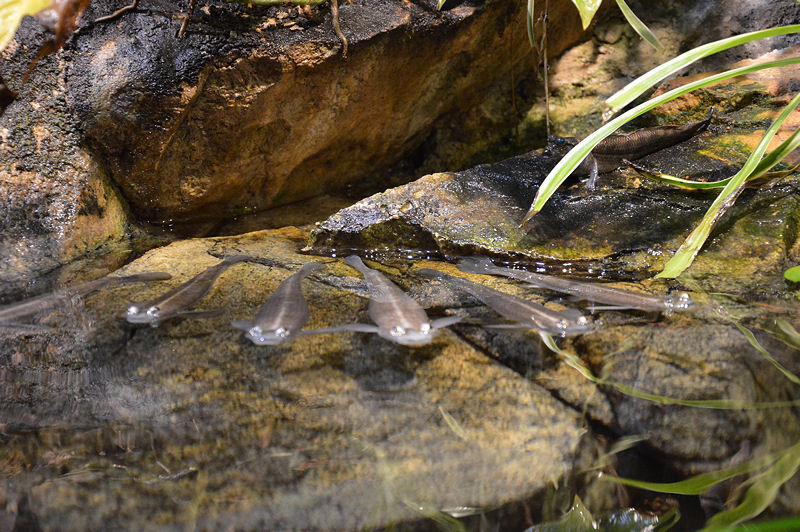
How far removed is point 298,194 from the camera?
4.99 metres

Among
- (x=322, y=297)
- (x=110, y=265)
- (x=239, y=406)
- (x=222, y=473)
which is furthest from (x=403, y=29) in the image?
(x=222, y=473)

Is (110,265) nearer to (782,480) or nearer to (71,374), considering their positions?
(71,374)

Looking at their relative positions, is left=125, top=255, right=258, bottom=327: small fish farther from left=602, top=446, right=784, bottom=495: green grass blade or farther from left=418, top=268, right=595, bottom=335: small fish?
left=602, top=446, right=784, bottom=495: green grass blade

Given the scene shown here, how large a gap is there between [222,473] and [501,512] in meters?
0.84

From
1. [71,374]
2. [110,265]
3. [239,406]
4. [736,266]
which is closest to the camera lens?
[239,406]

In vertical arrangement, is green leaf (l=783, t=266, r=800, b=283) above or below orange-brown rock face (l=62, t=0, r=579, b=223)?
below

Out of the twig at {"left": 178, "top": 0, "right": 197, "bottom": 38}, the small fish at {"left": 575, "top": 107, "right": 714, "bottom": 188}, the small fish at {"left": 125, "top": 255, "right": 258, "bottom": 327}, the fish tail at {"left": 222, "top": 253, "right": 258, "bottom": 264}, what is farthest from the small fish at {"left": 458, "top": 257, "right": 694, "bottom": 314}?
the twig at {"left": 178, "top": 0, "right": 197, "bottom": 38}

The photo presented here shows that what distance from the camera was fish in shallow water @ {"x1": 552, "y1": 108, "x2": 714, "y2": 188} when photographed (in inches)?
158

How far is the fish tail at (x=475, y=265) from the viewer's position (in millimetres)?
3393

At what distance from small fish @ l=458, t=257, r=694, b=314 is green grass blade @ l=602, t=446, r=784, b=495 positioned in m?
1.08

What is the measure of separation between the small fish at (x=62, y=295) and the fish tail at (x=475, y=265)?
1.78 metres

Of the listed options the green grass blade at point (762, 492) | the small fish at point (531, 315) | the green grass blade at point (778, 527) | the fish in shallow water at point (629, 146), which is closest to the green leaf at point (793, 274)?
the small fish at point (531, 315)

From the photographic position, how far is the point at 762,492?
1.51m

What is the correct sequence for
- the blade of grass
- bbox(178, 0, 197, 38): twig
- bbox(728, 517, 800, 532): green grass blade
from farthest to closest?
1. bbox(178, 0, 197, 38): twig
2. the blade of grass
3. bbox(728, 517, 800, 532): green grass blade
